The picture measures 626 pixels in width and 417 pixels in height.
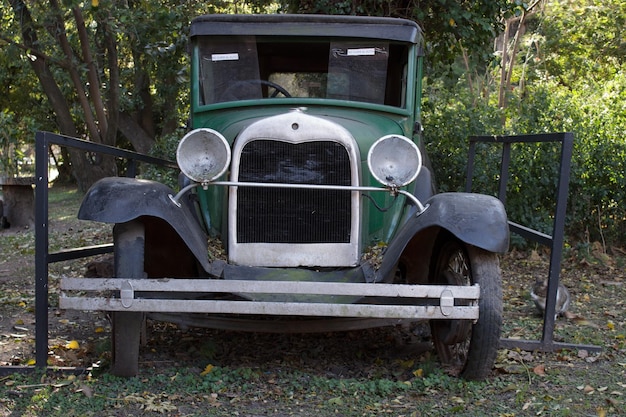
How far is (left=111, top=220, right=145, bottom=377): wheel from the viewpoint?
402cm

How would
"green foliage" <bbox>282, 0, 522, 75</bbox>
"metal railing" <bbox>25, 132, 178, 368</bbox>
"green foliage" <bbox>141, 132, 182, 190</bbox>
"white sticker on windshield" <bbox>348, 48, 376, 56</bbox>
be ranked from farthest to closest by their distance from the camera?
"green foliage" <bbox>141, 132, 182, 190</bbox> < "green foliage" <bbox>282, 0, 522, 75</bbox> < "white sticker on windshield" <bbox>348, 48, 376, 56</bbox> < "metal railing" <bbox>25, 132, 178, 368</bbox>

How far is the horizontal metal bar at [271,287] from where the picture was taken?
3770 mm

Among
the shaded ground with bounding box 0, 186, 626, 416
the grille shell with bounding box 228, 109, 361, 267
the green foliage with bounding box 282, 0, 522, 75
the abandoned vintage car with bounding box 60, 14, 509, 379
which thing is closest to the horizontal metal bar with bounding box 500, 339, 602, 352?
the shaded ground with bounding box 0, 186, 626, 416

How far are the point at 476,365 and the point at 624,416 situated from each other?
0.78 metres

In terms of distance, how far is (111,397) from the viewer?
151 inches

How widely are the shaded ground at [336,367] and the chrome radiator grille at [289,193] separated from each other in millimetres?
835

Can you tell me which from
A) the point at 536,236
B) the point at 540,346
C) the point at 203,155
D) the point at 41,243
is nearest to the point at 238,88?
the point at 203,155

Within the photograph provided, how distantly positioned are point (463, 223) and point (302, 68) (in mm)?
1818

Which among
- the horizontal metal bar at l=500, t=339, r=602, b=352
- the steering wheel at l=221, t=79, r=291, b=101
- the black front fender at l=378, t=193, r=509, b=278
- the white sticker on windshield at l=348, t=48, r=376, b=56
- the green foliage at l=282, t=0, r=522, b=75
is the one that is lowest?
the horizontal metal bar at l=500, t=339, r=602, b=352

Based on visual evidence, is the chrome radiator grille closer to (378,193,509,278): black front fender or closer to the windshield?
(378,193,509,278): black front fender

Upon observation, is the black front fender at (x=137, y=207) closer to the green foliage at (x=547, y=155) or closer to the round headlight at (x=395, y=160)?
the round headlight at (x=395, y=160)

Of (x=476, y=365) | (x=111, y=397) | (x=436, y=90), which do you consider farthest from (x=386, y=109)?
(x=436, y=90)

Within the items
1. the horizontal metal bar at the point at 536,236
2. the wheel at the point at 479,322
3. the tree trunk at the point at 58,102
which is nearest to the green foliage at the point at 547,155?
the horizontal metal bar at the point at 536,236

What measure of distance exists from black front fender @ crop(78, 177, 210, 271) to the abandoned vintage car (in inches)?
0.4
